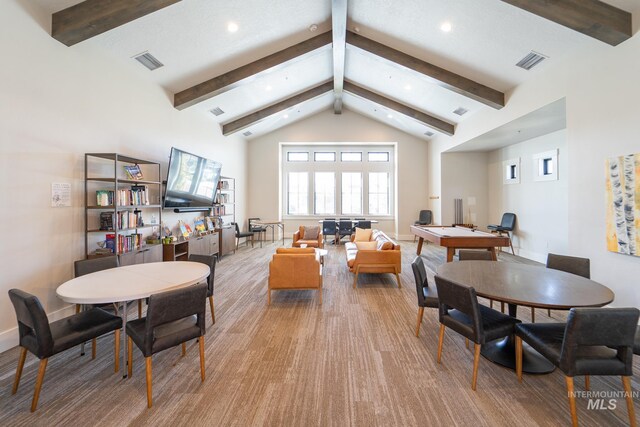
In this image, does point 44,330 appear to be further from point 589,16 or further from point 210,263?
point 589,16

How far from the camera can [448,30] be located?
409cm

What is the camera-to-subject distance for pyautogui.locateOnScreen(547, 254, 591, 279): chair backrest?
8.89ft

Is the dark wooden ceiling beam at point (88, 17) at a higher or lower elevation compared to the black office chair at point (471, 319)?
higher

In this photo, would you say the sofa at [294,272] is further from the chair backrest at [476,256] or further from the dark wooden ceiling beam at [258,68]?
the dark wooden ceiling beam at [258,68]

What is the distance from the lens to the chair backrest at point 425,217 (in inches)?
349

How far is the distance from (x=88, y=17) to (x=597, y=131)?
6.40 metres

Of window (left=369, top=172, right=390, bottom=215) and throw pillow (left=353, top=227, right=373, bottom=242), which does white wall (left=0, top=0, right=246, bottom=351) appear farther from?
window (left=369, top=172, right=390, bottom=215)

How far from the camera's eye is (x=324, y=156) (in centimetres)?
1004

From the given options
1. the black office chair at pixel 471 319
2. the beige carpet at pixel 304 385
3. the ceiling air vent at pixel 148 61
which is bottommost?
the beige carpet at pixel 304 385

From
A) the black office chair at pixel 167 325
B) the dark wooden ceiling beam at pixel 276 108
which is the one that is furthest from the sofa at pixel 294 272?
the dark wooden ceiling beam at pixel 276 108

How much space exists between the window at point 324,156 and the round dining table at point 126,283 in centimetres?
779

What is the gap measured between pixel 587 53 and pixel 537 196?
12.0 ft

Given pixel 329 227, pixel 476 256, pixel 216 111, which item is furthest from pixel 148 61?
pixel 329 227

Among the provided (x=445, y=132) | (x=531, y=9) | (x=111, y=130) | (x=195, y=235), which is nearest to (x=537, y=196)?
(x=445, y=132)
